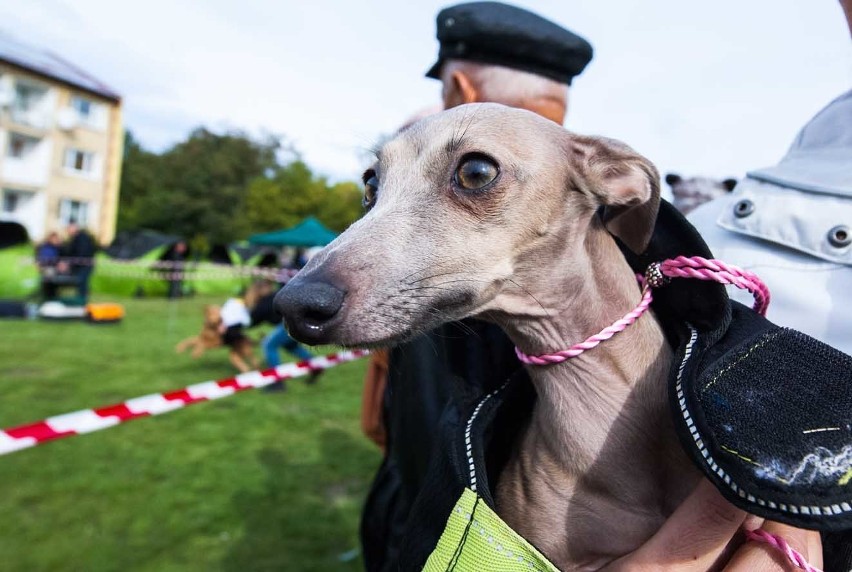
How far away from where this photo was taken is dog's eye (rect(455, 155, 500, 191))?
4.77 feet

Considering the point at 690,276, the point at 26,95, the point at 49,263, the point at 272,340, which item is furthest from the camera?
the point at 26,95

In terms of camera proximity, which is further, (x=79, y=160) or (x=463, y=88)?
(x=79, y=160)

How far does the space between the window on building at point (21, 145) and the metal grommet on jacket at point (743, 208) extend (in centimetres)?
3677

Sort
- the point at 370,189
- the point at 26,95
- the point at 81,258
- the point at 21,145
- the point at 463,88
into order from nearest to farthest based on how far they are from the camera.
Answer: the point at 370,189 < the point at 463,88 < the point at 81,258 < the point at 26,95 < the point at 21,145

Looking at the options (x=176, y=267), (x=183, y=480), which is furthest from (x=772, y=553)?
(x=176, y=267)

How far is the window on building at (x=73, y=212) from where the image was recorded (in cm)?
3167

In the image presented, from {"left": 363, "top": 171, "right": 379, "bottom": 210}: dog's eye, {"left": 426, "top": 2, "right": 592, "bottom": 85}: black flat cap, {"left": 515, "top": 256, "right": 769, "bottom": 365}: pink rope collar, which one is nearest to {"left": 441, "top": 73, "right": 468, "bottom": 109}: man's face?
{"left": 426, "top": 2, "right": 592, "bottom": 85}: black flat cap

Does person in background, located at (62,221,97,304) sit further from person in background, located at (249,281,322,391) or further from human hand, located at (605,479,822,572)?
human hand, located at (605,479,822,572)

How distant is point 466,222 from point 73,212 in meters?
37.1

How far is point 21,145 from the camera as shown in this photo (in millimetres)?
30906

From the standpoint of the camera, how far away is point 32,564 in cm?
340

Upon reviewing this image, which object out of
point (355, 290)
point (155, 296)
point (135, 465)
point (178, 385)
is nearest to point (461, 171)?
point (355, 290)

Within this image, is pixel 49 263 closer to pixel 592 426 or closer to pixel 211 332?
pixel 211 332

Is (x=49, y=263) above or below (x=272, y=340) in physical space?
below
